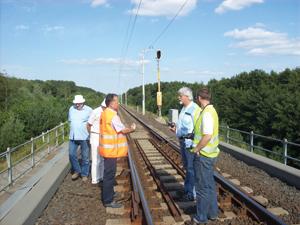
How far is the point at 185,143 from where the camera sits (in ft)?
15.0

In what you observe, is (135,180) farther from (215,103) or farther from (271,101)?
(215,103)

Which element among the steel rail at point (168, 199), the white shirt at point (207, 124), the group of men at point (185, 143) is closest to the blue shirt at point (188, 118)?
the group of men at point (185, 143)

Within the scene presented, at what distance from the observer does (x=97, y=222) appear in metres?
4.31

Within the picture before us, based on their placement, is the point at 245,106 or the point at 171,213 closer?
the point at 171,213

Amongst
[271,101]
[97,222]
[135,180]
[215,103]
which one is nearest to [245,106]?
[271,101]

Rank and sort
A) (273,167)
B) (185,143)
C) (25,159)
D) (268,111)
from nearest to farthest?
1. (185,143)
2. (273,167)
3. (25,159)
4. (268,111)

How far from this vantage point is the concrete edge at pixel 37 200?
13.1 feet

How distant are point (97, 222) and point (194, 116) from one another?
8.08 feet

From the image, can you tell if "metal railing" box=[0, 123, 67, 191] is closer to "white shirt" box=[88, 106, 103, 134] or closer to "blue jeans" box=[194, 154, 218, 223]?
"white shirt" box=[88, 106, 103, 134]

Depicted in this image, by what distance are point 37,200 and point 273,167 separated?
5.55 metres

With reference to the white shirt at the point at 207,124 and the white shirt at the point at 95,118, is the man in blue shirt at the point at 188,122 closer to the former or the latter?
the white shirt at the point at 207,124

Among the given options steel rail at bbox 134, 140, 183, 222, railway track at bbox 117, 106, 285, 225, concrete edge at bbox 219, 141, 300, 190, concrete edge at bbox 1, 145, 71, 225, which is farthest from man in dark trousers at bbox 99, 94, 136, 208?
concrete edge at bbox 219, 141, 300, 190

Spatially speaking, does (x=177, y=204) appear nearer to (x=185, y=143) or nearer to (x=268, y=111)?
(x=185, y=143)

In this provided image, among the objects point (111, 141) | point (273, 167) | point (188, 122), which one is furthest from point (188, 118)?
point (273, 167)
